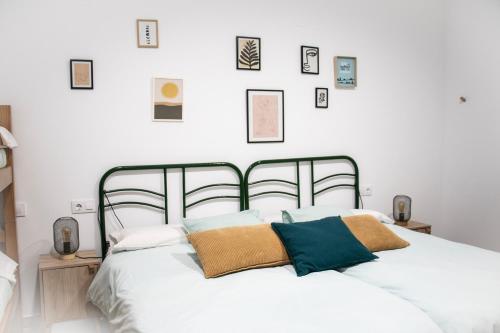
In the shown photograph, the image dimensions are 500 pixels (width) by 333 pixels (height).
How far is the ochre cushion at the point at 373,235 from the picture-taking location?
2.62m

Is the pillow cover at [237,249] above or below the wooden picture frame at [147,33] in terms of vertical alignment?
below

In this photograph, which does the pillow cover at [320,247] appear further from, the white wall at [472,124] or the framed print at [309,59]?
the white wall at [472,124]

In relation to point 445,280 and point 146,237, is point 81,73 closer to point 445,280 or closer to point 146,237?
point 146,237

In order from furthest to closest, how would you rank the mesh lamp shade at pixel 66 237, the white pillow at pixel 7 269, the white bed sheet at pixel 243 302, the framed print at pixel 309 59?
the framed print at pixel 309 59 < the mesh lamp shade at pixel 66 237 < the white pillow at pixel 7 269 < the white bed sheet at pixel 243 302

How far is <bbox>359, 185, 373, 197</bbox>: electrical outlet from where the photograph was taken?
3699 mm

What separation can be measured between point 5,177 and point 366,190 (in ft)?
8.97

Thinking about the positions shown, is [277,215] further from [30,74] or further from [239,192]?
[30,74]

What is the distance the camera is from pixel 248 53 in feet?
10.6

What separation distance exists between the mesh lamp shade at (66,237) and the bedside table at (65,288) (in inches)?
2.2

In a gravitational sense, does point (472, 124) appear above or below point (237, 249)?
above

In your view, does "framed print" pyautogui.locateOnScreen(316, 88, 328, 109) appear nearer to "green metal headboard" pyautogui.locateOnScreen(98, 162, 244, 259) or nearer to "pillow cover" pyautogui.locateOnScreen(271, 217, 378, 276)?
"green metal headboard" pyautogui.locateOnScreen(98, 162, 244, 259)

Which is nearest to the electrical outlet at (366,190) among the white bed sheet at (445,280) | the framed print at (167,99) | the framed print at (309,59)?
the white bed sheet at (445,280)

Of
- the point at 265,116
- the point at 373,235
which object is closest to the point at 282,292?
the point at 373,235

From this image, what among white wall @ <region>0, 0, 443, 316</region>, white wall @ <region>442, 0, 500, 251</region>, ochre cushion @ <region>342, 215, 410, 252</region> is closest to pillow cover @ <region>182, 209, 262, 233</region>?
white wall @ <region>0, 0, 443, 316</region>
